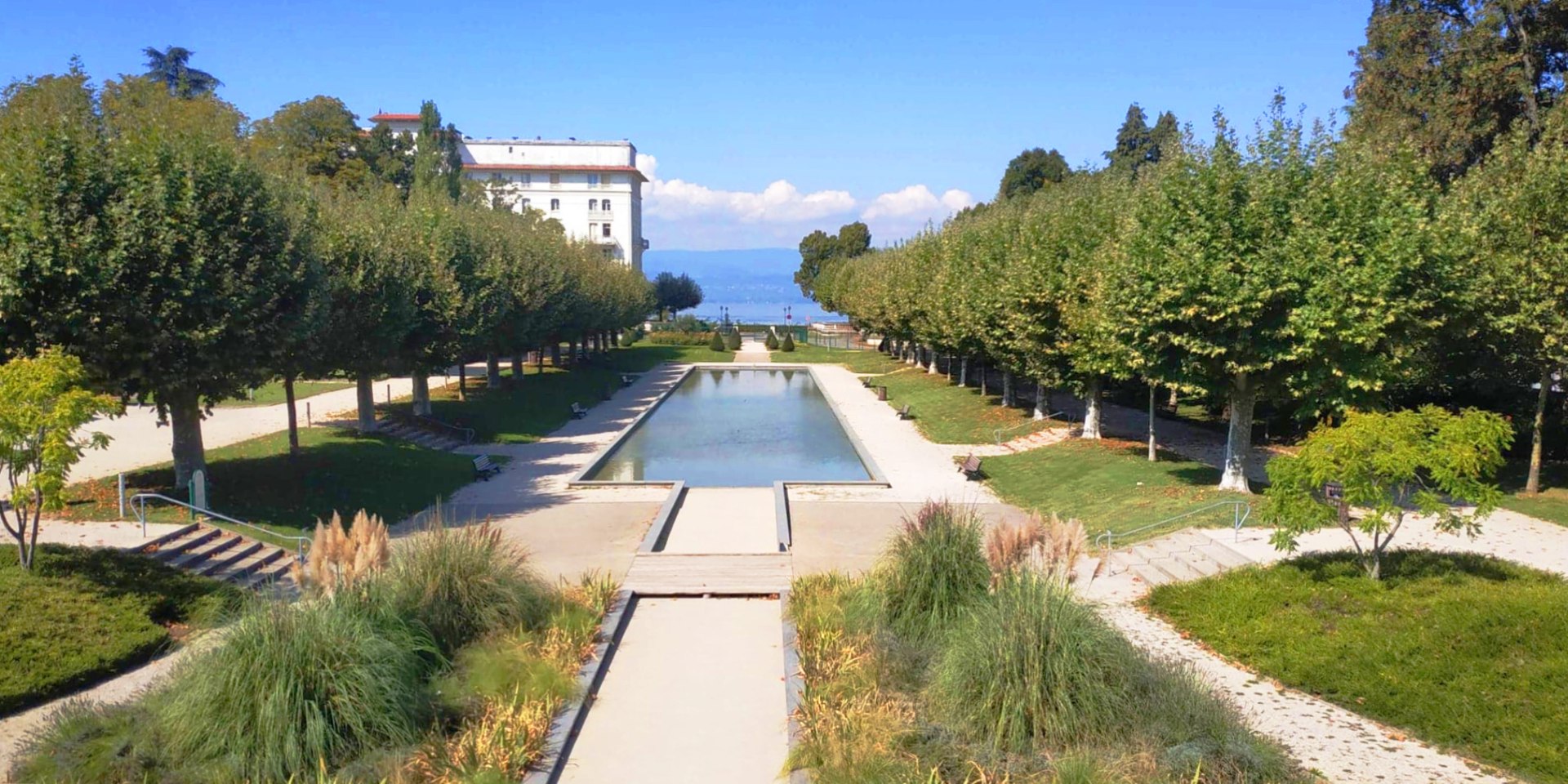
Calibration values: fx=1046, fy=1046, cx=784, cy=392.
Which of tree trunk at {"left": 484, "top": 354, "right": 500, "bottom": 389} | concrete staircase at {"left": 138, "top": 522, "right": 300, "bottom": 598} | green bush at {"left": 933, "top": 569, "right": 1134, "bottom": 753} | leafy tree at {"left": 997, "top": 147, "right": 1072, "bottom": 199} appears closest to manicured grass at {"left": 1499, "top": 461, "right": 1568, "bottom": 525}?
green bush at {"left": 933, "top": 569, "right": 1134, "bottom": 753}

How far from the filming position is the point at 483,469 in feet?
77.5

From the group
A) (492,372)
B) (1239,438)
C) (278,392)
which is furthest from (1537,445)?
(278,392)

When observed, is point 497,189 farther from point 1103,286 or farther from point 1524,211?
point 1524,211

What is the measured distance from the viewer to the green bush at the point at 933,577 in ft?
33.8

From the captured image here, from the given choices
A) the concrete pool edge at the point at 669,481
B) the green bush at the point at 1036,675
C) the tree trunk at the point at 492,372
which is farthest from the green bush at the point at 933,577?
the tree trunk at the point at 492,372

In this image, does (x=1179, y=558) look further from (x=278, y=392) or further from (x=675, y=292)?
(x=675, y=292)

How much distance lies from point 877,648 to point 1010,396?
26.4 m

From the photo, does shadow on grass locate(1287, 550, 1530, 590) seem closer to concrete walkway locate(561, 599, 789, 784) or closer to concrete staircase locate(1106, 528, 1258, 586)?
concrete staircase locate(1106, 528, 1258, 586)

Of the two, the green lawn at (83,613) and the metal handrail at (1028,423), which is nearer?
the green lawn at (83,613)

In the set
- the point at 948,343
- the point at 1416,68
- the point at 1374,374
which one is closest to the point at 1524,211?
the point at 1374,374

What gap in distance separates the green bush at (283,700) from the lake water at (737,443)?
15.4m

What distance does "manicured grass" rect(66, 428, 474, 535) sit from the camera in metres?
17.1

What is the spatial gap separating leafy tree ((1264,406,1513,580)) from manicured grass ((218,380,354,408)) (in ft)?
82.7

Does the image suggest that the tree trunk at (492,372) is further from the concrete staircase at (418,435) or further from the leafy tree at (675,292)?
the leafy tree at (675,292)
